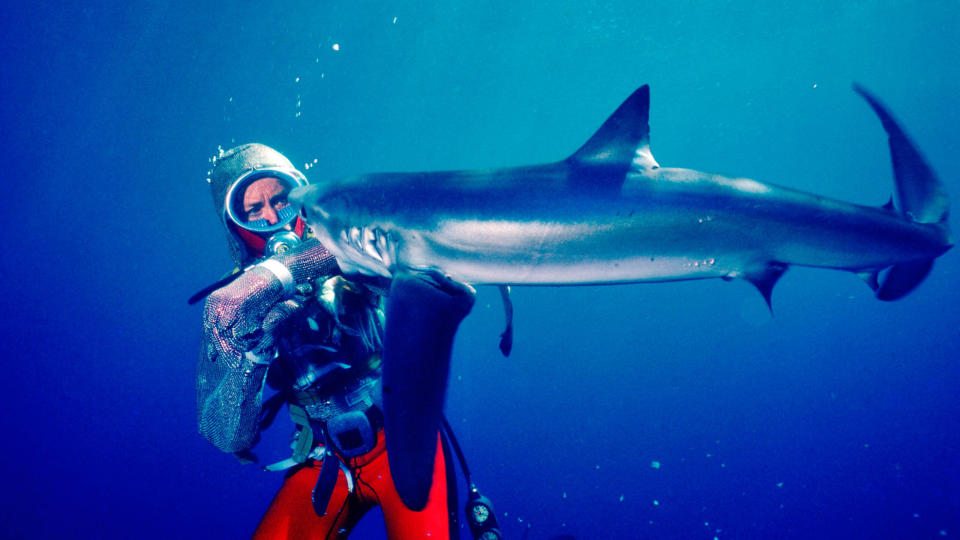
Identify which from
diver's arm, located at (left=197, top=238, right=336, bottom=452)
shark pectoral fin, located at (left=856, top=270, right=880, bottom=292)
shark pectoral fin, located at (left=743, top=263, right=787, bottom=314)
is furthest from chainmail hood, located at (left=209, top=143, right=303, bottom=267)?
shark pectoral fin, located at (left=856, top=270, right=880, bottom=292)

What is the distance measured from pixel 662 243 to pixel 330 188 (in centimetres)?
172

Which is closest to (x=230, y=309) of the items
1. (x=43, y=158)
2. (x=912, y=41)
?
(x=43, y=158)

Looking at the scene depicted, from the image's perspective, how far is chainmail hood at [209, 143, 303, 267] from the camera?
288cm

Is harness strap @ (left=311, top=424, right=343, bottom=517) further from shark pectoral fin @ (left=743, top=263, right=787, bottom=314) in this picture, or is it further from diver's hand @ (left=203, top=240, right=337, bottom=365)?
shark pectoral fin @ (left=743, top=263, right=787, bottom=314)

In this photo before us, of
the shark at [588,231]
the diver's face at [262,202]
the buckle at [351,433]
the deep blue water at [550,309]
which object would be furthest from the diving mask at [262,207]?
the deep blue water at [550,309]

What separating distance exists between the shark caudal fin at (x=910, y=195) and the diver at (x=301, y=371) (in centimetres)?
305

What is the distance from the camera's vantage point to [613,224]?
1.58 meters

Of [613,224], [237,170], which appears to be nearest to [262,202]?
[237,170]

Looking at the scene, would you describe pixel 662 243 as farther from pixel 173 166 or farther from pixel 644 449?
pixel 173 166

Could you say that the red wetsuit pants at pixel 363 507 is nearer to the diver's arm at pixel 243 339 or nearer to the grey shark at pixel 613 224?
the diver's arm at pixel 243 339

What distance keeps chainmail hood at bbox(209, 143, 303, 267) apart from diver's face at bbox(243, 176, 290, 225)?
0.14 metres

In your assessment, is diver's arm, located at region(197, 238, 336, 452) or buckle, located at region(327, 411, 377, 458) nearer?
diver's arm, located at region(197, 238, 336, 452)

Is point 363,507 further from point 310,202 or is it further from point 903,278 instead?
point 903,278

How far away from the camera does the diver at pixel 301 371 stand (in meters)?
1.88
